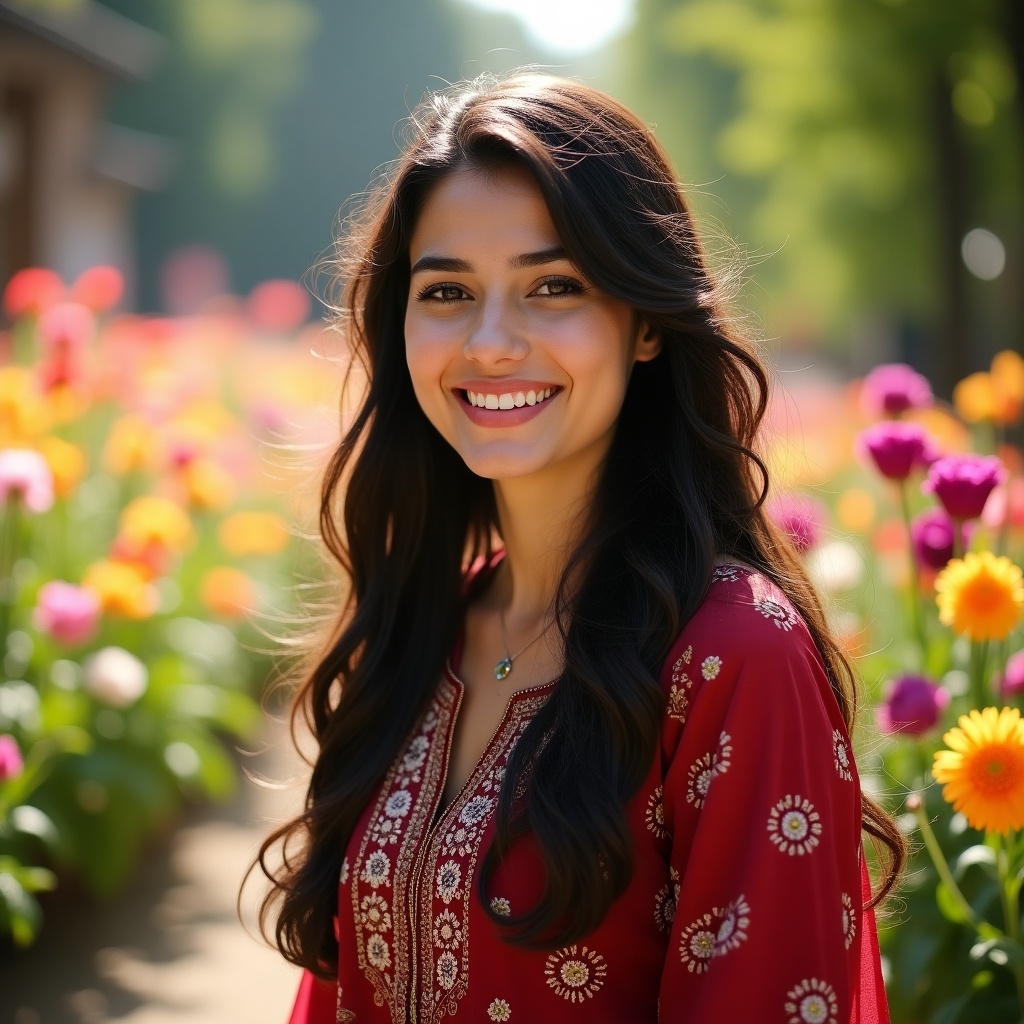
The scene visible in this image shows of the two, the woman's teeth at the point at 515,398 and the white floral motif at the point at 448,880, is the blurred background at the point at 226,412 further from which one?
the white floral motif at the point at 448,880

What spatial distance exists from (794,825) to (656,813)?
0.74 feet

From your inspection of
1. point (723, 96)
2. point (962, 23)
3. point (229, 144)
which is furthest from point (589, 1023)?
point (229, 144)

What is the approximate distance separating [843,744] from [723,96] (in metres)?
24.6

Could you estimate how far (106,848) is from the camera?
3.61m

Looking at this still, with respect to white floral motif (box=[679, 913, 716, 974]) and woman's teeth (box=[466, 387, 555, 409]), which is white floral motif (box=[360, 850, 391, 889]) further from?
woman's teeth (box=[466, 387, 555, 409])

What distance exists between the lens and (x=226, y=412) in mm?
6469

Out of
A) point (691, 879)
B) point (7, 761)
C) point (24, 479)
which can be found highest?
point (24, 479)

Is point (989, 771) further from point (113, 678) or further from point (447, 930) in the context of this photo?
point (113, 678)

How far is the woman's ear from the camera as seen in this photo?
2.00m

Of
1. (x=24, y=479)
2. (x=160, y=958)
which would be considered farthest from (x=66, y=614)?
(x=160, y=958)

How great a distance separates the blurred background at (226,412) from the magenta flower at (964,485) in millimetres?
282

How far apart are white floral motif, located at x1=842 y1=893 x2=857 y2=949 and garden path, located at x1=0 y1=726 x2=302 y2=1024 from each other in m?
1.73

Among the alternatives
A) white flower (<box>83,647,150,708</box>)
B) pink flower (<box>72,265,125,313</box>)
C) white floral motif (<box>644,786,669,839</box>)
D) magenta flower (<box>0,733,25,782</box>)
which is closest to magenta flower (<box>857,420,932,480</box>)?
white floral motif (<box>644,786,669,839</box>)

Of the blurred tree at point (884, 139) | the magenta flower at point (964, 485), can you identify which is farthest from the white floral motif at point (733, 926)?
the blurred tree at point (884, 139)
